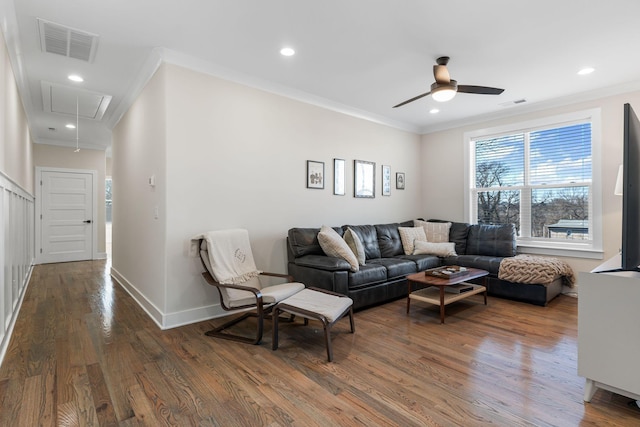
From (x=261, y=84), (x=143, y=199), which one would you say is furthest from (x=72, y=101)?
(x=261, y=84)

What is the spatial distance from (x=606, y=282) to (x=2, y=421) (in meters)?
3.43

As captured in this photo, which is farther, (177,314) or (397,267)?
(397,267)

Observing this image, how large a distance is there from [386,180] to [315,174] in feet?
5.40

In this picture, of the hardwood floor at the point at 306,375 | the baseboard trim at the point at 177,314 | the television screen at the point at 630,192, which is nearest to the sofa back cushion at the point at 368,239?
the hardwood floor at the point at 306,375

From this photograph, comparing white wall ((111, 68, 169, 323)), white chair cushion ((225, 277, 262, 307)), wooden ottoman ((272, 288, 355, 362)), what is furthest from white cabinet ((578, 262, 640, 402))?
white wall ((111, 68, 169, 323))

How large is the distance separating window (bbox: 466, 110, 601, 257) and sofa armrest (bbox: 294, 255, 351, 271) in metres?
3.12

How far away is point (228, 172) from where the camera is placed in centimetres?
358

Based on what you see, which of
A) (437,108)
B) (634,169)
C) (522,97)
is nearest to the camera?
(634,169)

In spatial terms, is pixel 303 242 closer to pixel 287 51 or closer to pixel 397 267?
pixel 397 267

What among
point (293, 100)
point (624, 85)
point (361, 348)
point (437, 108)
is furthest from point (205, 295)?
point (624, 85)

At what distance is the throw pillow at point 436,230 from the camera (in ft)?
17.6

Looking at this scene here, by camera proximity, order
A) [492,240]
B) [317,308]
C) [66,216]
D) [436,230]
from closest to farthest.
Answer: [317,308] → [492,240] → [436,230] → [66,216]

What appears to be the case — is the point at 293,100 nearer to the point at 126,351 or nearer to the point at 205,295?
the point at 205,295

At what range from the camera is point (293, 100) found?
4.20m
